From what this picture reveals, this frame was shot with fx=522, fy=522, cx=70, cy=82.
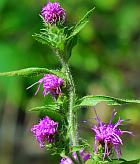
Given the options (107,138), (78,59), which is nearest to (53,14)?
(107,138)

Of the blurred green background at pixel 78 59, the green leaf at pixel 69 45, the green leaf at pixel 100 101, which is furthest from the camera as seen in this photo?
the blurred green background at pixel 78 59

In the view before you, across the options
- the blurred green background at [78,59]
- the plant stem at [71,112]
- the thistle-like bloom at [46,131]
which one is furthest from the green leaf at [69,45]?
the blurred green background at [78,59]

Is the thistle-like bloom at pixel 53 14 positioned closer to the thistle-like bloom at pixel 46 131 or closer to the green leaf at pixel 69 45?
the green leaf at pixel 69 45

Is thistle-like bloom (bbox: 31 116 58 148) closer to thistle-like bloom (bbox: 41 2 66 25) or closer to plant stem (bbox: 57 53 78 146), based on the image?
plant stem (bbox: 57 53 78 146)

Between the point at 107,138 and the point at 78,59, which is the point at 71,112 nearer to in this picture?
the point at 107,138

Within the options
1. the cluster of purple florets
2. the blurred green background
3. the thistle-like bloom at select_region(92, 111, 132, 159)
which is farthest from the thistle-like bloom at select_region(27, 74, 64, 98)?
the blurred green background

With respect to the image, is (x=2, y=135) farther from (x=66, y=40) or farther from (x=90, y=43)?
(x=66, y=40)

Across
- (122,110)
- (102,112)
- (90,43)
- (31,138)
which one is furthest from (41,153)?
(90,43)

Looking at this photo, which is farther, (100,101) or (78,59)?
(78,59)
